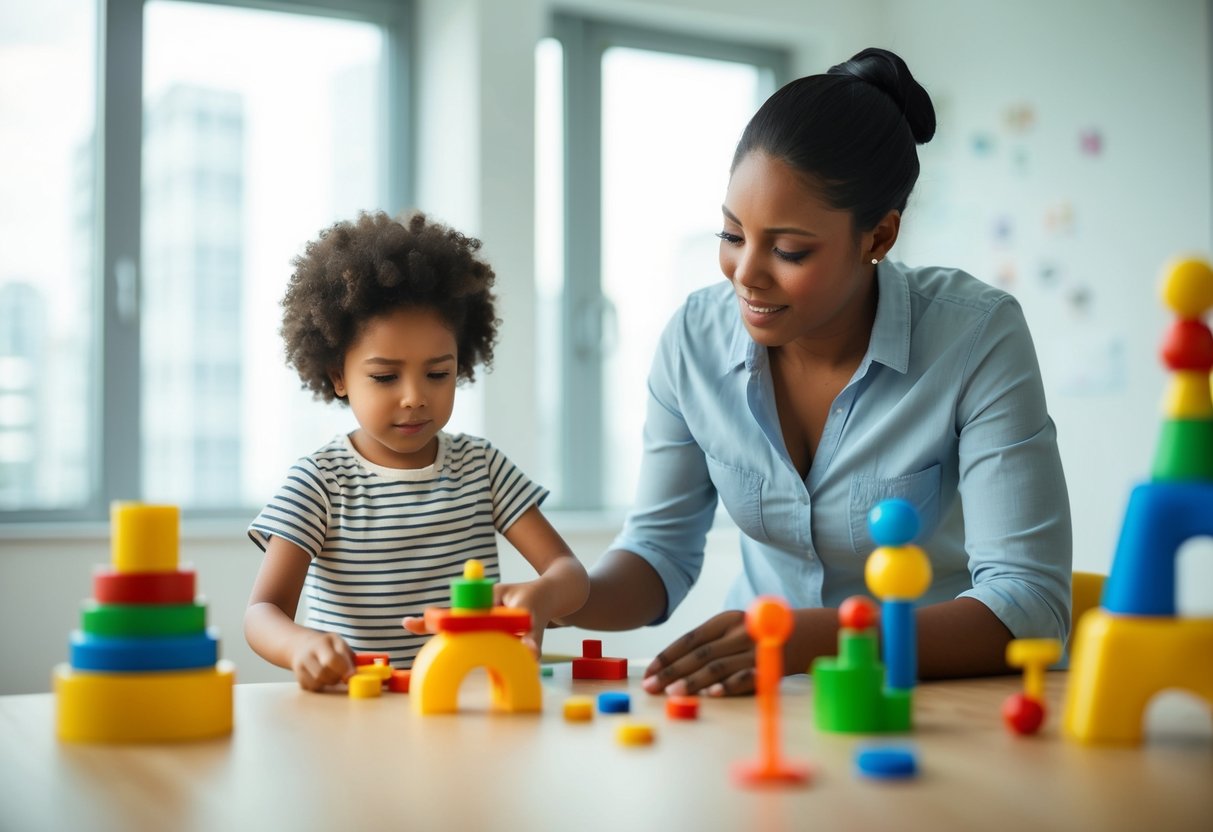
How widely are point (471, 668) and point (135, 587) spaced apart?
0.90ft

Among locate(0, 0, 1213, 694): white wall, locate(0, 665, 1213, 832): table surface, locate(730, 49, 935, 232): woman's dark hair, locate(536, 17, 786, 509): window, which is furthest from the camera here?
locate(536, 17, 786, 509): window

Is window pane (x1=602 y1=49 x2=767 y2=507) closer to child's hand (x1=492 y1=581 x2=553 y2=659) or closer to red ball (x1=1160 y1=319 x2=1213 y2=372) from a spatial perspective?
child's hand (x1=492 y1=581 x2=553 y2=659)

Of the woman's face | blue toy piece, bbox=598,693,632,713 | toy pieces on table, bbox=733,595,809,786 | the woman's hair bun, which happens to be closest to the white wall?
the woman's hair bun

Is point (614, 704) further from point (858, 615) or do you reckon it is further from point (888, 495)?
point (888, 495)

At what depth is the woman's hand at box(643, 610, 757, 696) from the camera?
3.62 feet

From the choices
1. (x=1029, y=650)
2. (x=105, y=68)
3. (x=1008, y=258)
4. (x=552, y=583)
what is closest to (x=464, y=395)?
(x=105, y=68)

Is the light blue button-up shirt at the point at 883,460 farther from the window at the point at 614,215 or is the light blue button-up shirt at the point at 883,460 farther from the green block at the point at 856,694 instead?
the window at the point at 614,215

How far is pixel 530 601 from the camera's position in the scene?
1.22 m

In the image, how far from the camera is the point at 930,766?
0.79 meters

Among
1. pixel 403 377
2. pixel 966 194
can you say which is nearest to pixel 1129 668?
pixel 403 377

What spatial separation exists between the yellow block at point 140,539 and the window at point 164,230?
250 centimetres

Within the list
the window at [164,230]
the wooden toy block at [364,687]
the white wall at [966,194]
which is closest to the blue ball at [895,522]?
the wooden toy block at [364,687]

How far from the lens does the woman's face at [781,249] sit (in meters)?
1.42

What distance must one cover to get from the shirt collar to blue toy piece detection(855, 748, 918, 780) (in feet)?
2.67
